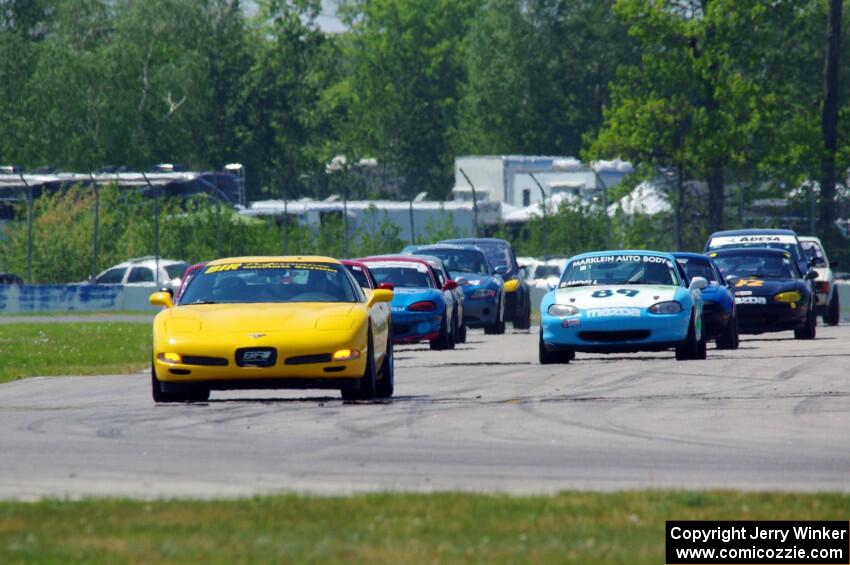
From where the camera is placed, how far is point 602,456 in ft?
40.3

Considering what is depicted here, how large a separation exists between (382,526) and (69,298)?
38947mm

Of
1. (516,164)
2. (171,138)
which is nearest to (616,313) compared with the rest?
(516,164)

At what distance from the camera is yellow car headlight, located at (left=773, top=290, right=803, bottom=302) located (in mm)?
29766

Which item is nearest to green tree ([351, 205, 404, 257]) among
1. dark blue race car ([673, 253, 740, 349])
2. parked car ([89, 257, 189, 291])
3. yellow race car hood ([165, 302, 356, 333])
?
parked car ([89, 257, 189, 291])

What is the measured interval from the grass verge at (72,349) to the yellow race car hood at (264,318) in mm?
5647

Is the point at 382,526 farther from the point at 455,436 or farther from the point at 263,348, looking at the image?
the point at 263,348

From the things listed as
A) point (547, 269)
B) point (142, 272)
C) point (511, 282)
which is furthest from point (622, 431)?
point (547, 269)

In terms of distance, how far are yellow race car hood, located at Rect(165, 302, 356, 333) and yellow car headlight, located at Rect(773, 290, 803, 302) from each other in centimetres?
1390

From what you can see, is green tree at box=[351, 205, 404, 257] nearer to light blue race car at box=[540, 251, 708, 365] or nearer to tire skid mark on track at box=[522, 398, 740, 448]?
light blue race car at box=[540, 251, 708, 365]

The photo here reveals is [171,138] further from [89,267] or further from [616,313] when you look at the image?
[616,313]

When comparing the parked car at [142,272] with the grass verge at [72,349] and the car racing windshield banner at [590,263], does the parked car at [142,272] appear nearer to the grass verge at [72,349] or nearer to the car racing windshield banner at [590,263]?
the grass verge at [72,349]

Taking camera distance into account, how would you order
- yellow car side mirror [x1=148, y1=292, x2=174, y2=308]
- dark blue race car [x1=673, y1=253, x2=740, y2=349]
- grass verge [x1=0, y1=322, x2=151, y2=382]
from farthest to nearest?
dark blue race car [x1=673, y1=253, x2=740, y2=349] < grass verge [x1=0, y1=322, x2=151, y2=382] < yellow car side mirror [x1=148, y1=292, x2=174, y2=308]

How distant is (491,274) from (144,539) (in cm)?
2617

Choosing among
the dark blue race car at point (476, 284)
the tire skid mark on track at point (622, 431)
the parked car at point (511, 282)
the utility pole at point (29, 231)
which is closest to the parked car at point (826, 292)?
the parked car at point (511, 282)
